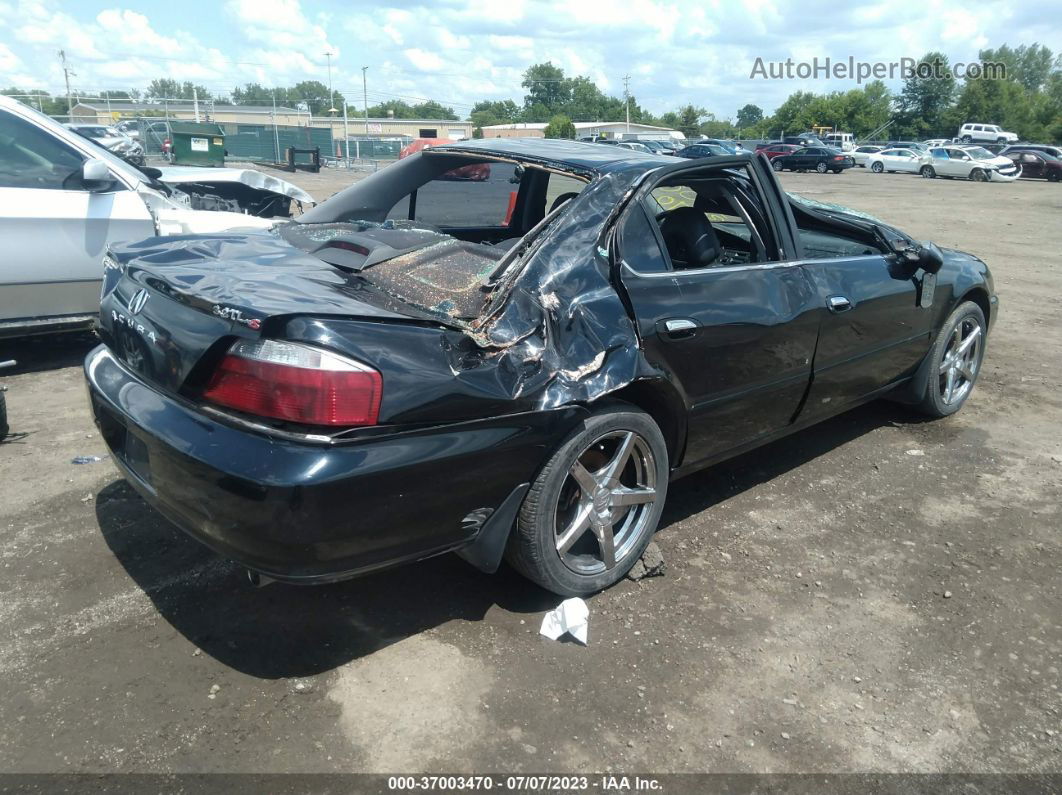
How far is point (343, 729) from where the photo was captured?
239cm

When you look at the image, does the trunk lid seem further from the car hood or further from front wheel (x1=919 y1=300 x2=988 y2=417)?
the car hood

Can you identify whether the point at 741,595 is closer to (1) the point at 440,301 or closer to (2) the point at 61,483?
(1) the point at 440,301

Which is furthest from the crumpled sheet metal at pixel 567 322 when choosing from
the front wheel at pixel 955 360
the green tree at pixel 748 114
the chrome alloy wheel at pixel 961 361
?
the green tree at pixel 748 114

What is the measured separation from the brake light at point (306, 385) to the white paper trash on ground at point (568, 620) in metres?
1.05

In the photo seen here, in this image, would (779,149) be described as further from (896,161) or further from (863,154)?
(896,161)

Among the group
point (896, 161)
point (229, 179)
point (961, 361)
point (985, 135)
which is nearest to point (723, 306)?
point (961, 361)

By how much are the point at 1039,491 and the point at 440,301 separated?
328 centimetres

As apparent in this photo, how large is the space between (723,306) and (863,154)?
48.9 m

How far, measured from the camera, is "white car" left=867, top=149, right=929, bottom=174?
137 feet

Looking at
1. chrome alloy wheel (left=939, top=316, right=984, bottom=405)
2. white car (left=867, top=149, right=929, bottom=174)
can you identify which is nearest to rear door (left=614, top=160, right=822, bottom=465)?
chrome alloy wheel (left=939, top=316, right=984, bottom=405)

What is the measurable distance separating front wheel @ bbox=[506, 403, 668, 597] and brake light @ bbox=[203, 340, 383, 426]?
714mm

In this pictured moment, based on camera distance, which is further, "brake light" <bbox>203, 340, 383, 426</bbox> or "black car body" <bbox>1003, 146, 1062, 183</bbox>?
"black car body" <bbox>1003, 146, 1062, 183</bbox>

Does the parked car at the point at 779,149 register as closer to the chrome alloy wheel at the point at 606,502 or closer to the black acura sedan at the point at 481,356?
the black acura sedan at the point at 481,356

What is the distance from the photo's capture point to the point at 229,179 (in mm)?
7125
